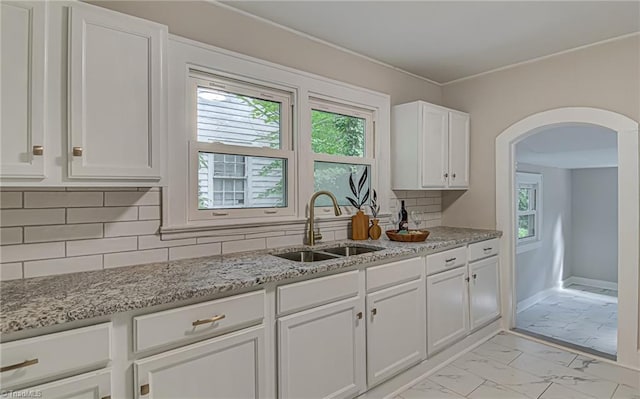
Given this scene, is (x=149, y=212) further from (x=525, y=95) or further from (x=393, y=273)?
(x=525, y=95)

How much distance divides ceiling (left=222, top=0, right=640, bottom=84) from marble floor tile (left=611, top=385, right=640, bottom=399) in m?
2.57

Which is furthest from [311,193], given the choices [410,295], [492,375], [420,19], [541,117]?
[541,117]

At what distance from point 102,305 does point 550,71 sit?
3788 mm

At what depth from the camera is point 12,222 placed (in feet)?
5.57

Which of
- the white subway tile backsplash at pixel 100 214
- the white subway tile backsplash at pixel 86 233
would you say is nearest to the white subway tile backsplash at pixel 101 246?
the white subway tile backsplash at pixel 86 233

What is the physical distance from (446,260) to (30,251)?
8.67 ft

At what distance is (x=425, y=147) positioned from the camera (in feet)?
11.1

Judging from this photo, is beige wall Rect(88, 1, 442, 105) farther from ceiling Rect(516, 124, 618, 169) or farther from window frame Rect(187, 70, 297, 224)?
ceiling Rect(516, 124, 618, 169)

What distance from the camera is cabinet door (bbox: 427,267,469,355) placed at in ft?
9.11

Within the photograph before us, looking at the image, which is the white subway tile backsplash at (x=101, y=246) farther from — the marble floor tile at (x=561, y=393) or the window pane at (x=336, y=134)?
the marble floor tile at (x=561, y=393)

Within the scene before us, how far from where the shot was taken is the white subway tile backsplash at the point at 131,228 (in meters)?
1.96

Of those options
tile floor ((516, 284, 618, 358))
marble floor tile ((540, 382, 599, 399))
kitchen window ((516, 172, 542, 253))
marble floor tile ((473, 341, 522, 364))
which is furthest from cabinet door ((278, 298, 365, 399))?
kitchen window ((516, 172, 542, 253))

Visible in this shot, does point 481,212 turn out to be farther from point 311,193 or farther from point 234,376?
point 234,376

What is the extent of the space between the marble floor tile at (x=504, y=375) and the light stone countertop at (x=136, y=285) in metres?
1.21
